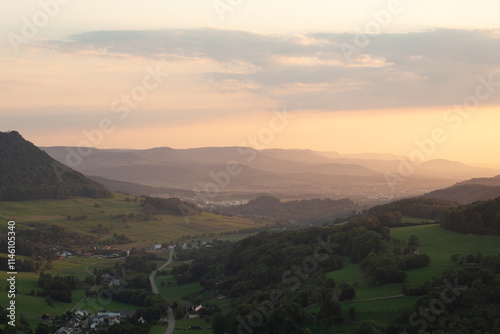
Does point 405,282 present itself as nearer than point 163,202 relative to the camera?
Yes

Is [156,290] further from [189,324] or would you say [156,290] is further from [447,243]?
[447,243]

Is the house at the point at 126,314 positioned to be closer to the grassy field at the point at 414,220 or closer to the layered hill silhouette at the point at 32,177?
the grassy field at the point at 414,220

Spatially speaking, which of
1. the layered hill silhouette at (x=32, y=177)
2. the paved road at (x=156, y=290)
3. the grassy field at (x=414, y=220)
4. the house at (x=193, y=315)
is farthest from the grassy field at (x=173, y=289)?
the layered hill silhouette at (x=32, y=177)

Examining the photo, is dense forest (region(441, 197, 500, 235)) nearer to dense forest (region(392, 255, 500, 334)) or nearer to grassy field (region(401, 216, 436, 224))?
grassy field (region(401, 216, 436, 224))

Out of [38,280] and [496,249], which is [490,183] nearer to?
[496,249]

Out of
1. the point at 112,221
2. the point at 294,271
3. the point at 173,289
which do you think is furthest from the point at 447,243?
the point at 112,221

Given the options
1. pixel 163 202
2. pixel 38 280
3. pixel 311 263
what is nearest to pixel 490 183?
pixel 163 202
